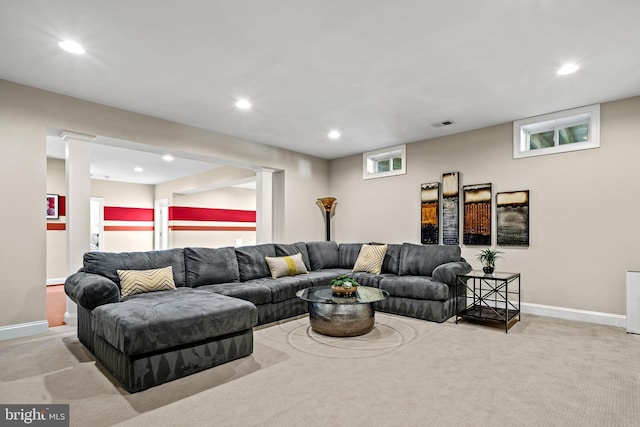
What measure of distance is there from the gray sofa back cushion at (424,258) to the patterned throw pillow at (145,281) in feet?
10.5

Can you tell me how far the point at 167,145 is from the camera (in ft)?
15.5

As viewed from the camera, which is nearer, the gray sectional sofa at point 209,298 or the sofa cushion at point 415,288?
the gray sectional sofa at point 209,298

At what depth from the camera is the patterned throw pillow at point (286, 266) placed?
473cm

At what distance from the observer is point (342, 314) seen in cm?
345

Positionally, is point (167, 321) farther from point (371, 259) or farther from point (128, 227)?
point (128, 227)

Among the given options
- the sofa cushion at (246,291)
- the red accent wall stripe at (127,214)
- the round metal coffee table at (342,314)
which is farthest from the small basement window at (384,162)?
the red accent wall stripe at (127,214)

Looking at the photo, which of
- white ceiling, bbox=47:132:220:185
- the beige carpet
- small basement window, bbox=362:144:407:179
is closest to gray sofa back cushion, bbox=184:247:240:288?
the beige carpet

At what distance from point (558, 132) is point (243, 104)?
13.8 ft

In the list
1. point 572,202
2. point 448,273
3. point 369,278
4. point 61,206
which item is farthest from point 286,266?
point 61,206

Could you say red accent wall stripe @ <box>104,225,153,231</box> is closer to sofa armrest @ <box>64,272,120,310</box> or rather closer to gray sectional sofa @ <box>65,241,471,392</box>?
gray sectional sofa @ <box>65,241,471,392</box>

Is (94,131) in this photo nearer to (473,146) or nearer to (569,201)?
(473,146)

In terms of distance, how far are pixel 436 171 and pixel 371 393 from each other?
13.4 feet

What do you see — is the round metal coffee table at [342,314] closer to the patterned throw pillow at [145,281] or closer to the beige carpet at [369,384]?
the beige carpet at [369,384]

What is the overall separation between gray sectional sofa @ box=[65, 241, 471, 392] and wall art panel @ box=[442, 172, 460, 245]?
0.58 m
